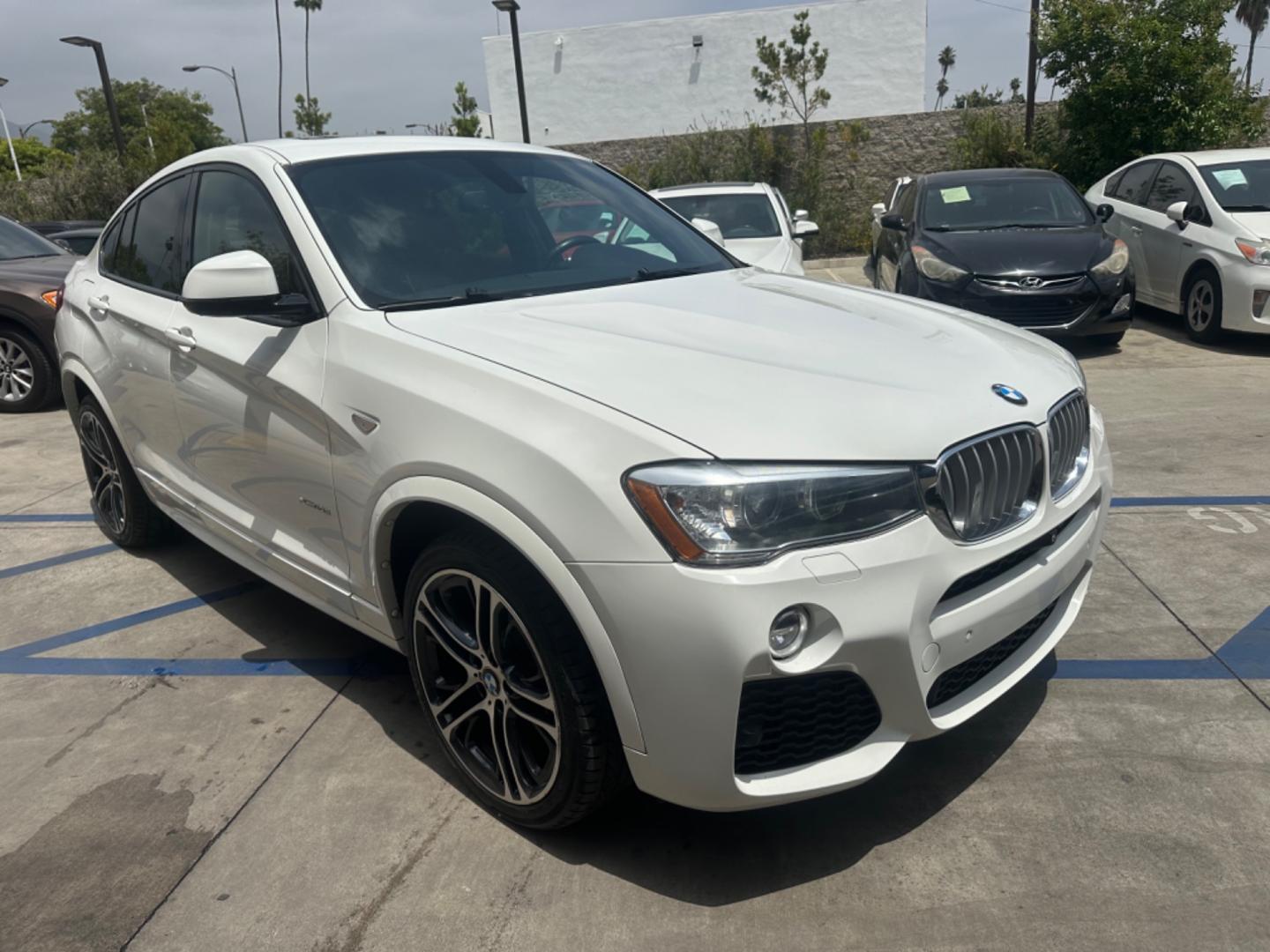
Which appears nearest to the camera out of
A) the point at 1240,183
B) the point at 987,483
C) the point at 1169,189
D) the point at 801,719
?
the point at 801,719

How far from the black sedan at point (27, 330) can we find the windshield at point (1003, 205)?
7.16 m

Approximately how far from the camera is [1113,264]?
8.48 meters

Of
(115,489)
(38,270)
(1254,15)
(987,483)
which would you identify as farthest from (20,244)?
(1254,15)

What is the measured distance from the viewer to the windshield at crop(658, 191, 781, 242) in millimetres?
9750

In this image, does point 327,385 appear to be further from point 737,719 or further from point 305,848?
point 737,719

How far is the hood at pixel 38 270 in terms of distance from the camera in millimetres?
8336

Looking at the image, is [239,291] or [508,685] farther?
[239,291]

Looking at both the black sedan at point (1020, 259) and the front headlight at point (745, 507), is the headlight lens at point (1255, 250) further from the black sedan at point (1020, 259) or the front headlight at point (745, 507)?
the front headlight at point (745, 507)

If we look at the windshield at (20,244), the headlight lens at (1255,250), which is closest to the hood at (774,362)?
the headlight lens at (1255,250)

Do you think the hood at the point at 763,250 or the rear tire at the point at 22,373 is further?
the hood at the point at 763,250

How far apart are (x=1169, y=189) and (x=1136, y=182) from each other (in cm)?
71

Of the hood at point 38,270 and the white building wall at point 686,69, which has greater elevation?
the white building wall at point 686,69

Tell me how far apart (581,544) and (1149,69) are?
15.2 metres

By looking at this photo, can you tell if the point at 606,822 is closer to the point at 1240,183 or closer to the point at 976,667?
the point at 976,667
